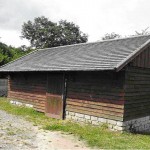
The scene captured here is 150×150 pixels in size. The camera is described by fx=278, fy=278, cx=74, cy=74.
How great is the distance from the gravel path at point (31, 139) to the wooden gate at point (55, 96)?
231cm

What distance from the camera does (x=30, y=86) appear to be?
58.2 ft

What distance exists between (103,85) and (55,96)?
3387 millimetres

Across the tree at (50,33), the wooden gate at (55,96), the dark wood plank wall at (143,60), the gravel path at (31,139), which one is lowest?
the gravel path at (31,139)

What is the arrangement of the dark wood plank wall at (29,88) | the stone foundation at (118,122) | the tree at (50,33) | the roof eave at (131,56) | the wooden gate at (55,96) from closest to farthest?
1. the roof eave at (131,56)
2. the stone foundation at (118,122)
3. the wooden gate at (55,96)
4. the dark wood plank wall at (29,88)
5. the tree at (50,33)

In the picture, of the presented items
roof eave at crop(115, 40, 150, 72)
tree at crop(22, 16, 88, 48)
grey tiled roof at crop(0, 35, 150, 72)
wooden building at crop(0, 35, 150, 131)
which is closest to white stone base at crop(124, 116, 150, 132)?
wooden building at crop(0, 35, 150, 131)

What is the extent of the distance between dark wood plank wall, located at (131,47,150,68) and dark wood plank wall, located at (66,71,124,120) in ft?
3.38

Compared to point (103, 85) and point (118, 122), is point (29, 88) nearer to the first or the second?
point (103, 85)

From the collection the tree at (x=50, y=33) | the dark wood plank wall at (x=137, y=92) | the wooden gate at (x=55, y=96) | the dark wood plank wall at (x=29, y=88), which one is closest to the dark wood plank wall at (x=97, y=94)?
the dark wood plank wall at (x=137, y=92)

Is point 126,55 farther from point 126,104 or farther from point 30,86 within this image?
point 30,86

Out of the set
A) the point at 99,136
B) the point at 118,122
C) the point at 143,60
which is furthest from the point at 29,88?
the point at 99,136

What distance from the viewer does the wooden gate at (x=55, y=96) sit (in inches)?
581

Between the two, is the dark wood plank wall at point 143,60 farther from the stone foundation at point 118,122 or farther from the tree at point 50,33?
the tree at point 50,33

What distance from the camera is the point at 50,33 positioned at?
202 ft

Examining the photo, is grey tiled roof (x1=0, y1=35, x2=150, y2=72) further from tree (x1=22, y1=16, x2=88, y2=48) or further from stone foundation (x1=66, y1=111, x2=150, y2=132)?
tree (x1=22, y1=16, x2=88, y2=48)
